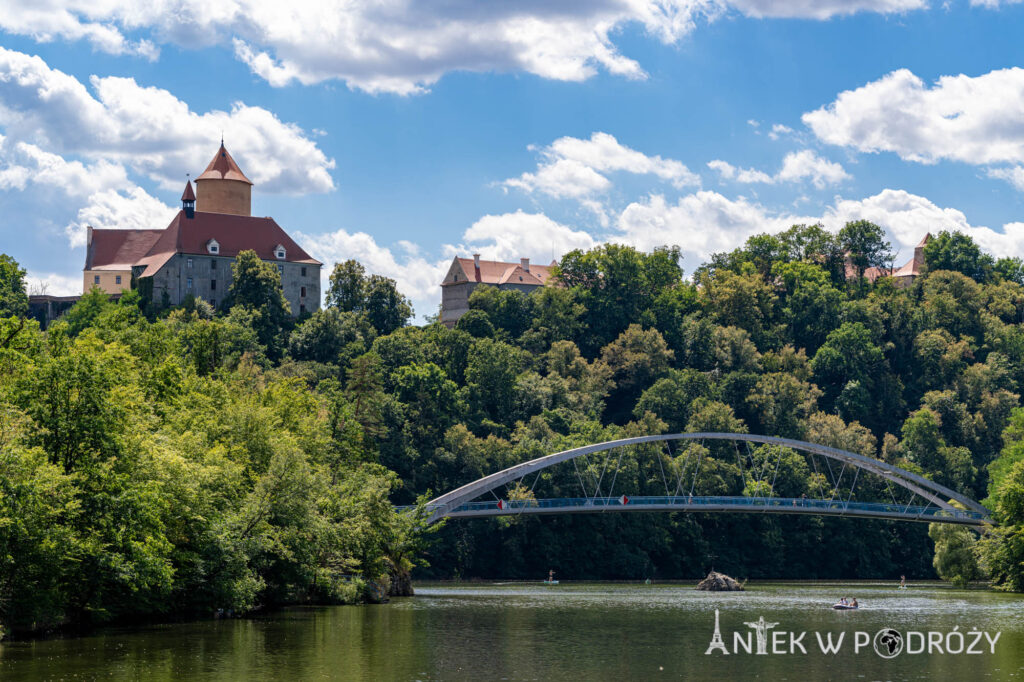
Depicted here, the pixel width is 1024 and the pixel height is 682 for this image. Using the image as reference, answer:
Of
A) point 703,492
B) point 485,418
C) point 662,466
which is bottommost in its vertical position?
point 703,492

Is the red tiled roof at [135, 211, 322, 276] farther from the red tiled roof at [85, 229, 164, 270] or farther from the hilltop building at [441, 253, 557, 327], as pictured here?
the hilltop building at [441, 253, 557, 327]

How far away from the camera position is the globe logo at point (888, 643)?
108 ft

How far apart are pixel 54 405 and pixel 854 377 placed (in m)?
85.6

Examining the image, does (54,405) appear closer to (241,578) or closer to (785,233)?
(241,578)

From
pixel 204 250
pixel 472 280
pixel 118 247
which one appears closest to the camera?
pixel 204 250

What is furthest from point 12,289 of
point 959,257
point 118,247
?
point 959,257

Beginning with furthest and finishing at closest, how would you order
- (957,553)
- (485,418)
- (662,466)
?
1. (485,418)
2. (662,466)
3. (957,553)

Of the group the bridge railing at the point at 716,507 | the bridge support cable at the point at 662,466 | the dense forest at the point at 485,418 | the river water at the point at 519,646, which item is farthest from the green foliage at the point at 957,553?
the river water at the point at 519,646

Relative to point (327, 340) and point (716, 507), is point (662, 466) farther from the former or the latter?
point (327, 340)

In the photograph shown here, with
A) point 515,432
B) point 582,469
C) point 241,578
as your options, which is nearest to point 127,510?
point 241,578

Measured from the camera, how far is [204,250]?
113 metres

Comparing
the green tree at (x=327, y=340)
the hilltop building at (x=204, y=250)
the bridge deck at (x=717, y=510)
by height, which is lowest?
the bridge deck at (x=717, y=510)

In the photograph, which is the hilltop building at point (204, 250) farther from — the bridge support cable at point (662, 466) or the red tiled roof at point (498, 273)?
the bridge support cable at point (662, 466)

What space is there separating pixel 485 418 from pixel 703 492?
16452 millimetres
